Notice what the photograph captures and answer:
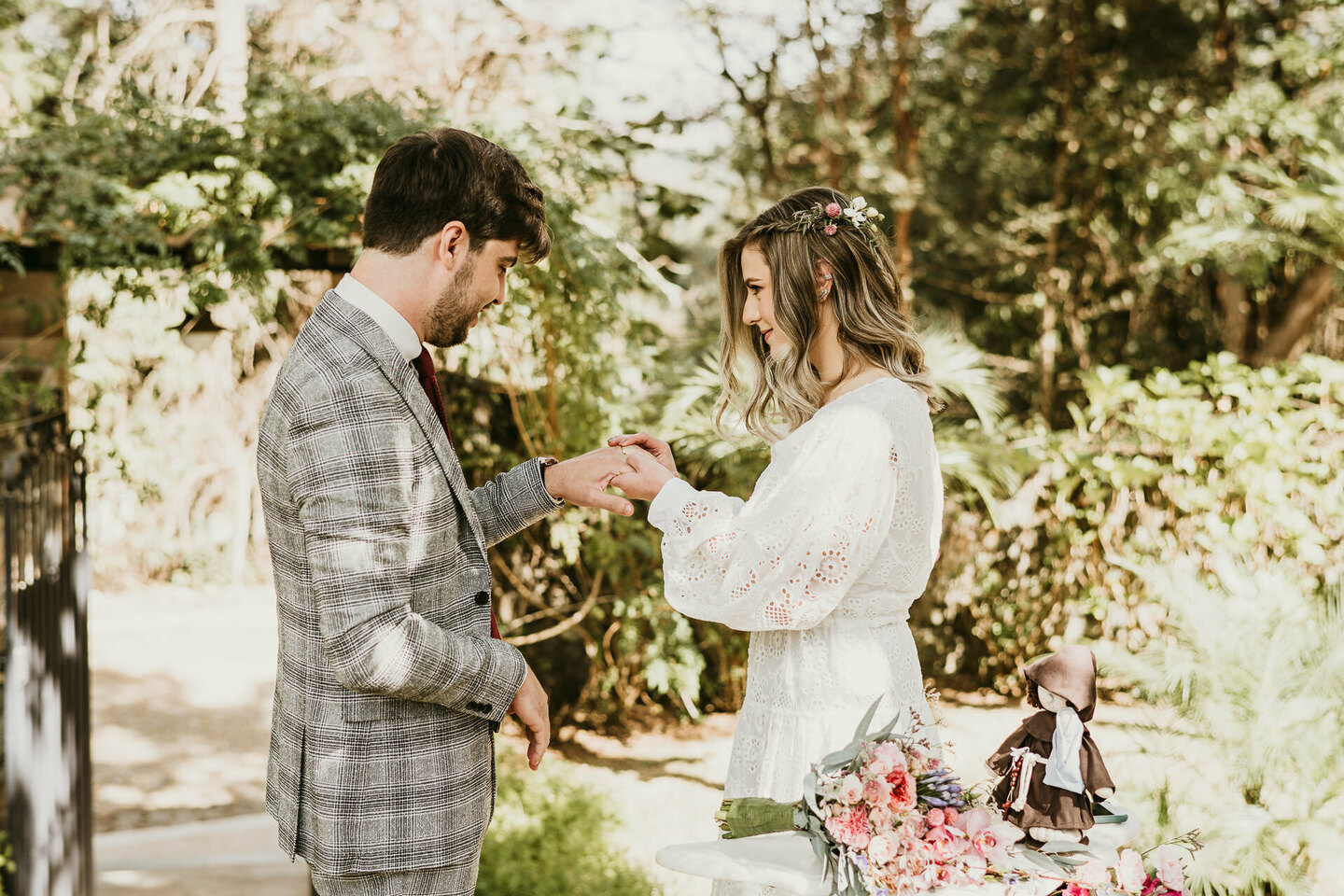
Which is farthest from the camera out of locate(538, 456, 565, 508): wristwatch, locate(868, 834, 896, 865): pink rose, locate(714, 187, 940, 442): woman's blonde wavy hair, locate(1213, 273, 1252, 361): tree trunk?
locate(1213, 273, 1252, 361): tree trunk

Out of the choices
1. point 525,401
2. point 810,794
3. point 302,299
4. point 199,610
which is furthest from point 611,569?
point 199,610

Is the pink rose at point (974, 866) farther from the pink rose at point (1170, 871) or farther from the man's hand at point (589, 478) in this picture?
the man's hand at point (589, 478)

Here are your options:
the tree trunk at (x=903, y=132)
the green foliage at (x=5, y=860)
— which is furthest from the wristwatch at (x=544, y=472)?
the tree trunk at (x=903, y=132)

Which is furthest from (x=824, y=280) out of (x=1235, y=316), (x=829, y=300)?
(x=1235, y=316)

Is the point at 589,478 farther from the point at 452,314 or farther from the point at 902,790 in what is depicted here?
the point at 902,790

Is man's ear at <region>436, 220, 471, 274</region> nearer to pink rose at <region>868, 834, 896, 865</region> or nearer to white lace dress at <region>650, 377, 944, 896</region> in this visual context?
white lace dress at <region>650, 377, 944, 896</region>

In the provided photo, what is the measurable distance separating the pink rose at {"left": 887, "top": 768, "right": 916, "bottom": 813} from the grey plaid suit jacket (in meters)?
0.63

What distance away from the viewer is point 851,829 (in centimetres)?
139

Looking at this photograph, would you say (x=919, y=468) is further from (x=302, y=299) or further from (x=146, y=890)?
(x=302, y=299)

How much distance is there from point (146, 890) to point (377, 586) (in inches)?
144

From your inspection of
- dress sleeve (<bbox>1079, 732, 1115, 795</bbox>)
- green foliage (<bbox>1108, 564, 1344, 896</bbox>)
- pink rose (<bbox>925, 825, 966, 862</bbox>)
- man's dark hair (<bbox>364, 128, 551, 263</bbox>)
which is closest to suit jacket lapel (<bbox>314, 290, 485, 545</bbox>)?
man's dark hair (<bbox>364, 128, 551, 263</bbox>)

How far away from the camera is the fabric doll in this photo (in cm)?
149

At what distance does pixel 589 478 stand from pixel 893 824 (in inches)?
39.0

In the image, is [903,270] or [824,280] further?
[903,270]
